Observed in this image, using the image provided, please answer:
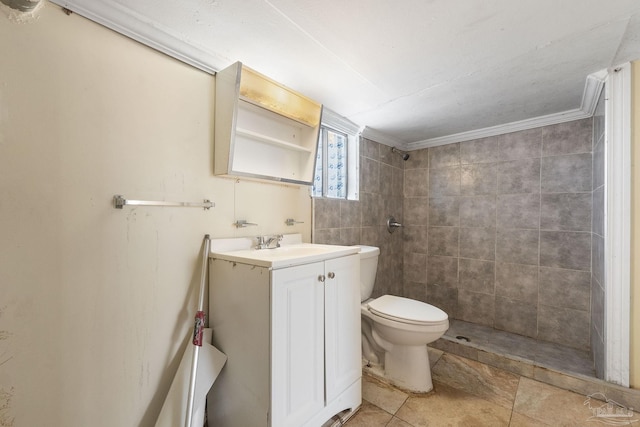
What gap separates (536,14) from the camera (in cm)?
110

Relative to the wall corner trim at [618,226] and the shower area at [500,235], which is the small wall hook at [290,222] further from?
the wall corner trim at [618,226]

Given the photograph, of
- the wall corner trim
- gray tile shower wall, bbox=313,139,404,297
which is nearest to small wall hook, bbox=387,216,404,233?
gray tile shower wall, bbox=313,139,404,297

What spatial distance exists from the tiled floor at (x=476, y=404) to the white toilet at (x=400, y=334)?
0.31 feet

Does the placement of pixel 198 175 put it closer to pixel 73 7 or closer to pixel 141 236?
pixel 141 236

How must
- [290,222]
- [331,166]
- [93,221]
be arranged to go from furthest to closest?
1. [331,166]
2. [290,222]
3. [93,221]

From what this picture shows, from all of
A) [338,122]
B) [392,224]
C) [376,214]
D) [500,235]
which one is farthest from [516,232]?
[338,122]

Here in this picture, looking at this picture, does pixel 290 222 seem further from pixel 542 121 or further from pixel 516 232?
pixel 542 121

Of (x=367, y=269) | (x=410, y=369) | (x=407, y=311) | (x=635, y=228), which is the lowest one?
(x=410, y=369)

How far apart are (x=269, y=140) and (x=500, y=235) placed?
222 cm

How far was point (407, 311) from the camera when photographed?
1707 mm

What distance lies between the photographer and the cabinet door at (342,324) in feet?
4.39

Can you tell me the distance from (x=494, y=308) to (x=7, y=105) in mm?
3322

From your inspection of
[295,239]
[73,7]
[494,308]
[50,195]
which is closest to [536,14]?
[295,239]

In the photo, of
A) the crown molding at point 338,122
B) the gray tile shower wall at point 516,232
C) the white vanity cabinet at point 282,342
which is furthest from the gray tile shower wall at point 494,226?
the white vanity cabinet at point 282,342
